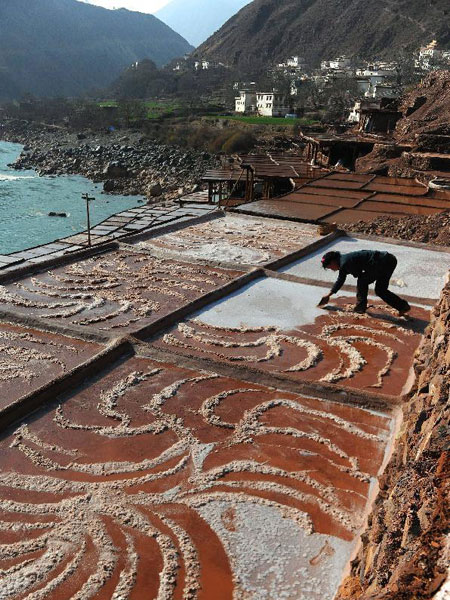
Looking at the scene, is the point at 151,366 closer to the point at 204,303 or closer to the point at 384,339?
the point at 204,303

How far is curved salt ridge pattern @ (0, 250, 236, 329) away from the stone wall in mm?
4260

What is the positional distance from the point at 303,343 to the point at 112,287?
3.37 meters

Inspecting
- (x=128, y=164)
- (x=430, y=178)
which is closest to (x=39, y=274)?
(x=430, y=178)

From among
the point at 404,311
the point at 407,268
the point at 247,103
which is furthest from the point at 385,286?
the point at 247,103

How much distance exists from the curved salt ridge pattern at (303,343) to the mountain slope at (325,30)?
11351 centimetres

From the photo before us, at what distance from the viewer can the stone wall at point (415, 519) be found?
6.18 ft

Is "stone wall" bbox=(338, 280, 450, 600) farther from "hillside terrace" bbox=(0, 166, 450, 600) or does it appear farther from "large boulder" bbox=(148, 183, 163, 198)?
"large boulder" bbox=(148, 183, 163, 198)

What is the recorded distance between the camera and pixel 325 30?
13300 centimetres

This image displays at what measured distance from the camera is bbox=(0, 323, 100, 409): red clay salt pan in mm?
5578

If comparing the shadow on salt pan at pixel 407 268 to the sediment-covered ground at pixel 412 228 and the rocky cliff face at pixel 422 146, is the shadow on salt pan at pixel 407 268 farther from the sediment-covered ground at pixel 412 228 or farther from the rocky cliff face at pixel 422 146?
the rocky cliff face at pixel 422 146

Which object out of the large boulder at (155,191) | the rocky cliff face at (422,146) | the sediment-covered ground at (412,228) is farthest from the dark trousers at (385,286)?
the large boulder at (155,191)

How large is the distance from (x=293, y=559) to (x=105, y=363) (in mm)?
3203

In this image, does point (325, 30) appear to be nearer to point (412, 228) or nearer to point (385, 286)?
point (412, 228)

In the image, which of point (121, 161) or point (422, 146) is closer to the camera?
point (422, 146)
